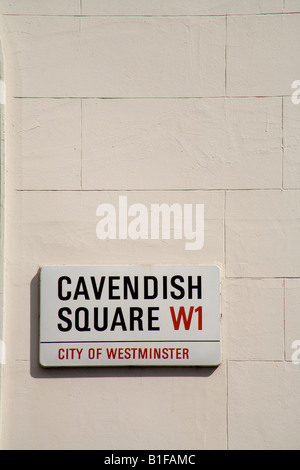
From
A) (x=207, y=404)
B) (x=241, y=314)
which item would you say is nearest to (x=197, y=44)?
(x=241, y=314)

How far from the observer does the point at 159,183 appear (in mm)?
3062

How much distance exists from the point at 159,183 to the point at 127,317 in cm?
80

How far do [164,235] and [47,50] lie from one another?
1.31 m

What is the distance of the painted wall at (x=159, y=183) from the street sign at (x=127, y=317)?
0.08 m

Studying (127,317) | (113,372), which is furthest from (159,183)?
(113,372)

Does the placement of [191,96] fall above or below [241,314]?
above

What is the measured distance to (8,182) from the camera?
306 cm

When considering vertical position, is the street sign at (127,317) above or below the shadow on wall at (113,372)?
above

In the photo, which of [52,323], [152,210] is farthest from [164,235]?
[52,323]

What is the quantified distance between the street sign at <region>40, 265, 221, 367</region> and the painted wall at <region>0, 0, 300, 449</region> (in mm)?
84

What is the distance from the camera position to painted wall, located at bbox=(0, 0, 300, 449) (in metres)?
2.98

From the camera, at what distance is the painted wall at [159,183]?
2.98m
